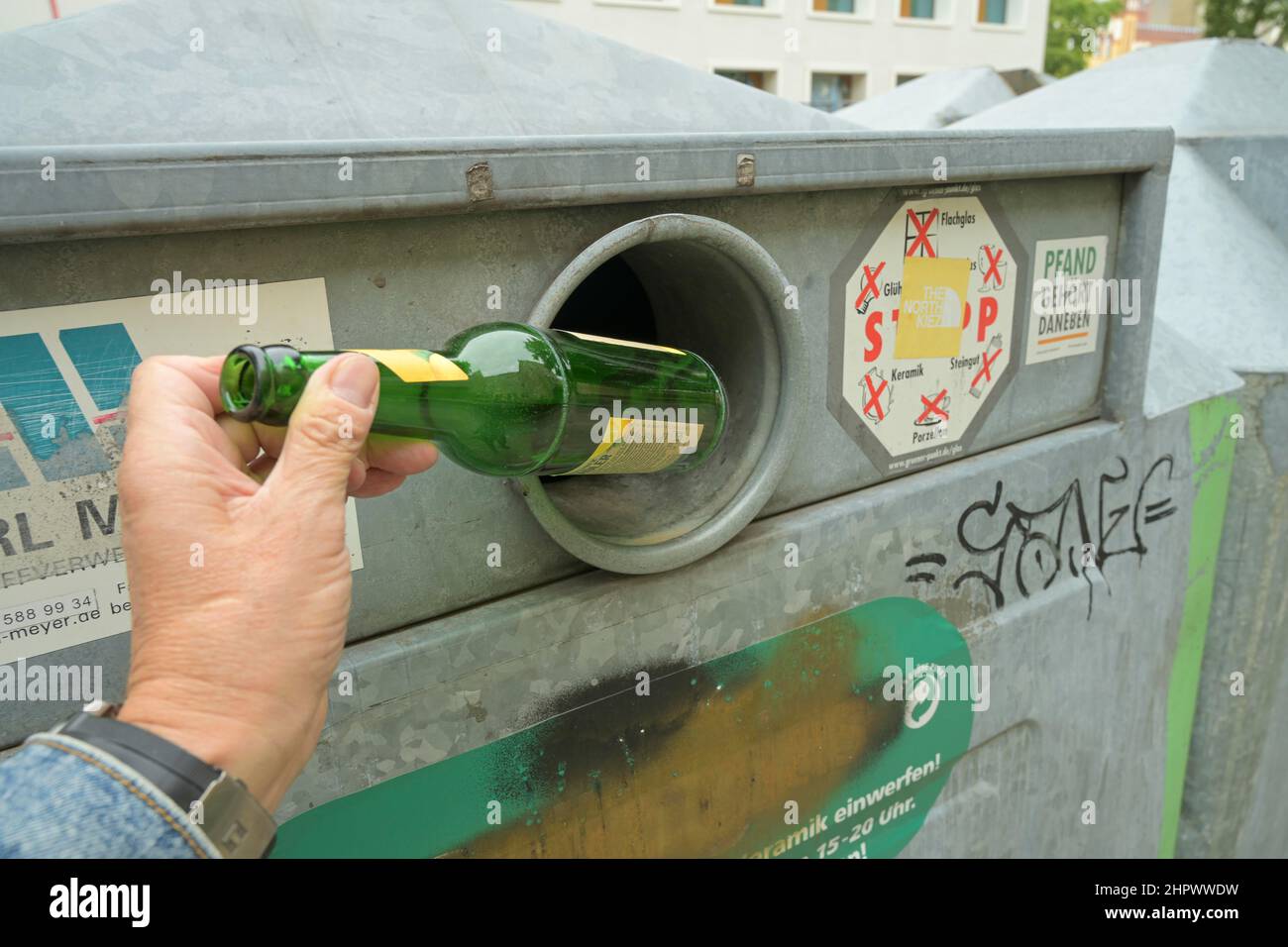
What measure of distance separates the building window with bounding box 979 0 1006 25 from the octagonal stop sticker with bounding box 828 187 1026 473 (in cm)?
2037

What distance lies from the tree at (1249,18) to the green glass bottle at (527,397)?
80.9 ft

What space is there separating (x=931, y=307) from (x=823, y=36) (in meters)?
17.0

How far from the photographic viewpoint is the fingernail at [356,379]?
0.99 metres

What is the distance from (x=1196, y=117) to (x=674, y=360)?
279 centimetres

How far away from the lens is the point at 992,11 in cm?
1995

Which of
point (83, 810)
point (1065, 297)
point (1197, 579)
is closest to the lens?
point (83, 810)

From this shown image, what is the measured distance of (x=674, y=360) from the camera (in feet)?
5.32

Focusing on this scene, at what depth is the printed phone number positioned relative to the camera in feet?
4.14

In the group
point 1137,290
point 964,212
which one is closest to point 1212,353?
point 1137,290

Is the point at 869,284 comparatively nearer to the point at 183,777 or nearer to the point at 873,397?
the point at 873,397

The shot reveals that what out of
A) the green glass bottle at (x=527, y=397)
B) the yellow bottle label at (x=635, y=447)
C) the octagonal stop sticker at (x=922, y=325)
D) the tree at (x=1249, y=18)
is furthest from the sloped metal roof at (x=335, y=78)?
the tree at (x=1249, y=18)

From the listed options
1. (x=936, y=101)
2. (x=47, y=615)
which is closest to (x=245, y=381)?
(x=47, y=615)

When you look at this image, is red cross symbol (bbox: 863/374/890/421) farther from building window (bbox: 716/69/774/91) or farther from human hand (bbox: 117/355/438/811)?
building window (bbox: 716/69/774/91)
